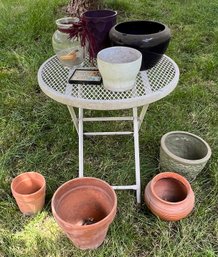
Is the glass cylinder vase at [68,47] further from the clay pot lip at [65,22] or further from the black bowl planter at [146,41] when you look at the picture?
the black bowl planter at [146,41]

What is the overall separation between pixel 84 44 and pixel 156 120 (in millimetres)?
888

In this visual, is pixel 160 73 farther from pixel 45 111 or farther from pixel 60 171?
pixel 45 111

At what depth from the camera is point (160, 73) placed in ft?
5.12

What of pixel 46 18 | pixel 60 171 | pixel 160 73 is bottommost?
pixel 60 171

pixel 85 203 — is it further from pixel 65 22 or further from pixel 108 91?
pixel 65 22

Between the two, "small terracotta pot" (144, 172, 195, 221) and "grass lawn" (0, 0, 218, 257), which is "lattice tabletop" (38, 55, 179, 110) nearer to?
"small terracotta pot" (144, 172, 195, 221)

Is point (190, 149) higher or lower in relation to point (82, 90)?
lower

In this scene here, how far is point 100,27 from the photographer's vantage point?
1457 mm

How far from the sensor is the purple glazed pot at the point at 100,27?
4.69ft

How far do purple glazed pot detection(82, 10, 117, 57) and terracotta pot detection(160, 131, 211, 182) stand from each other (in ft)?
2.10

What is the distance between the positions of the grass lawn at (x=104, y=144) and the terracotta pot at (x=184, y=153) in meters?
0.11

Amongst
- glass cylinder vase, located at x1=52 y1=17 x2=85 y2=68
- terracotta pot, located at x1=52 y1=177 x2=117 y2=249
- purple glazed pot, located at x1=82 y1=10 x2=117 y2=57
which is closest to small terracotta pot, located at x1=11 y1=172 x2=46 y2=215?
terracotta pot, located at x1=52 y1=177 x2=117 y2=249

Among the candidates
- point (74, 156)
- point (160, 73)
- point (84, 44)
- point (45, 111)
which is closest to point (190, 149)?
point (160, 73)

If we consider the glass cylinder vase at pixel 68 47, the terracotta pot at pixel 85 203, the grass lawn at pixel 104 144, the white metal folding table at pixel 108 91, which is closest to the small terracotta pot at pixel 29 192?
the grass lawn at pixel 104 144
